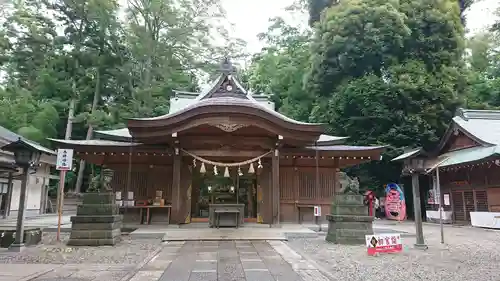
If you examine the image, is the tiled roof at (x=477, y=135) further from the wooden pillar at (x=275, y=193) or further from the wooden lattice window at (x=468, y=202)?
the wooden pillar at (x=275, y=193)

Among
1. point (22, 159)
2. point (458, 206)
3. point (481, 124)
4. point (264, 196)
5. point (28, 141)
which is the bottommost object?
point (458, 206)

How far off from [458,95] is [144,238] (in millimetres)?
19956

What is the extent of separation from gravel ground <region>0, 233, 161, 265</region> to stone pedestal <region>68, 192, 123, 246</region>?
0.29 m

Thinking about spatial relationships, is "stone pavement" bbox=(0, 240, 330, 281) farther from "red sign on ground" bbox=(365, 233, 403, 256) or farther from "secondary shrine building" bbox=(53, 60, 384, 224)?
"secondary shrine building" bbox=(53, 60, 384, 224)

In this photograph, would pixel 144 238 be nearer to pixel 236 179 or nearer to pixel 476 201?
pixel 236 179

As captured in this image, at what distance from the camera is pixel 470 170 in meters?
15.9

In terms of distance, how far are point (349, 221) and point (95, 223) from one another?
6.58 metres

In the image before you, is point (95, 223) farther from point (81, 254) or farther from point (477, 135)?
point (477, 135)

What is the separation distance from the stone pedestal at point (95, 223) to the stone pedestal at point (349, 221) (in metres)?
5.76

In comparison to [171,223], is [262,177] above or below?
above

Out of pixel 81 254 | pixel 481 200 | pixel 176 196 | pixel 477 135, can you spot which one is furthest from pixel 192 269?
pixel 477 135

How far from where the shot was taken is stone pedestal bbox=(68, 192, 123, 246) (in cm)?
826

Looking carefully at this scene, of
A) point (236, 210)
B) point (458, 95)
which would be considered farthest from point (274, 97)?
point (236, 210)

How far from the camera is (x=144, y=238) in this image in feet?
32.0
